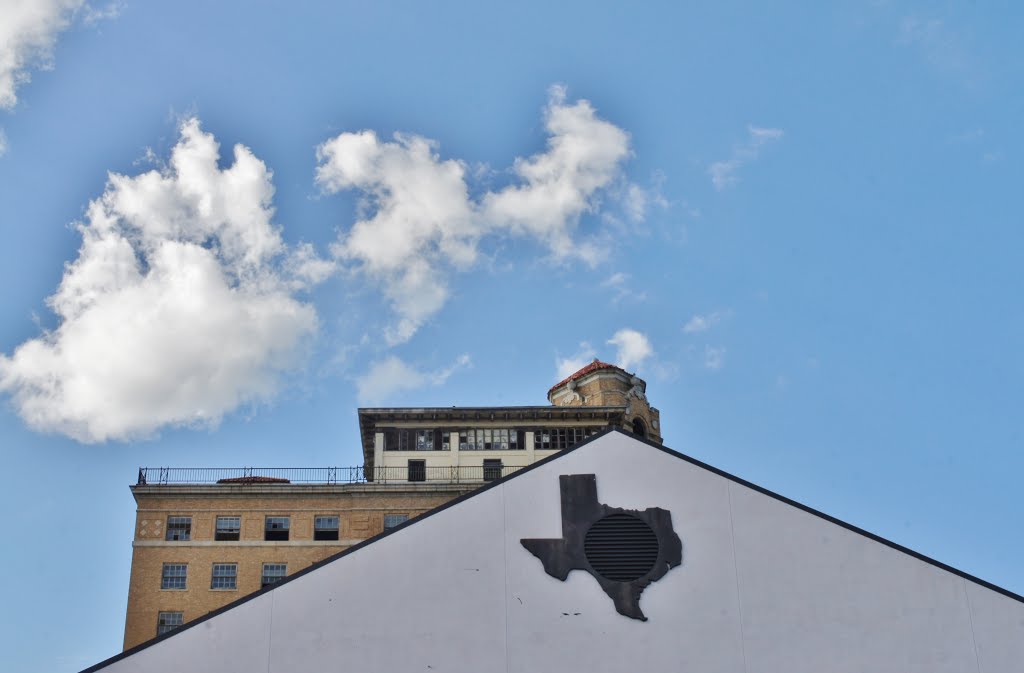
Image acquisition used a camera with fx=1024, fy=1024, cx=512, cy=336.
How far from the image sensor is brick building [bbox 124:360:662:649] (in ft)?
179

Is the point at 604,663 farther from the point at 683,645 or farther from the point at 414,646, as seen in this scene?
the point at 414,646

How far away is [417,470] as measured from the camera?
60594 millimetres

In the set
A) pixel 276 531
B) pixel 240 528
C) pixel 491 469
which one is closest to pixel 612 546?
pixel 491 469

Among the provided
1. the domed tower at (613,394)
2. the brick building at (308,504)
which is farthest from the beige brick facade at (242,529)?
the domed tower at (613,394)

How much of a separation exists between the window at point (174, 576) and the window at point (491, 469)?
57.0 ft

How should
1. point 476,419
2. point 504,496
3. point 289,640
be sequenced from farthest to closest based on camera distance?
point 476,419 → point 504,496 → point 289,640

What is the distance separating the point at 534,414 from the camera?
61.9 metres

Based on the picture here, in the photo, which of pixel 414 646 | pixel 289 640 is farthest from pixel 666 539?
pixel 289 640

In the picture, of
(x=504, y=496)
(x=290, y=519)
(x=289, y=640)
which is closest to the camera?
(x=289, y=640)

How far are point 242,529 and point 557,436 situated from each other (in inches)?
750

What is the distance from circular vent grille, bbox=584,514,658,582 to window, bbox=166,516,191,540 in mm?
33184

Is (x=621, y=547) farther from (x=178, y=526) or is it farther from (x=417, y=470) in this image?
(x=178, y=526)

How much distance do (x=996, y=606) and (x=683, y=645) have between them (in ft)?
29.6

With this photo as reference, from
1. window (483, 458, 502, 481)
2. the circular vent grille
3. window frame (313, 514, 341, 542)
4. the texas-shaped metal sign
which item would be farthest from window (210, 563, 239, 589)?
the circular vent grille
